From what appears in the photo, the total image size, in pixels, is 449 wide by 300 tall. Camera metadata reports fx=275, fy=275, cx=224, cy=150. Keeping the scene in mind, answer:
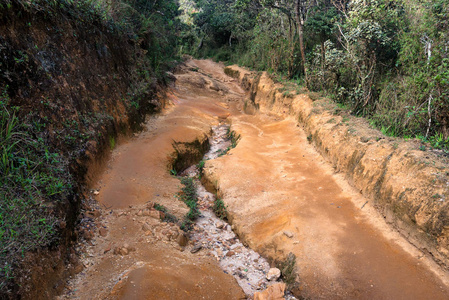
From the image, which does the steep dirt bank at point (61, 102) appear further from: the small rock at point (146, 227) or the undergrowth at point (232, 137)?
the undergrowth at point (232, 137)

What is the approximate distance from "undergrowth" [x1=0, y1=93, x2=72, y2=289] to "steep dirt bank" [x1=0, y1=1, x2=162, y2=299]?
62 millimetres

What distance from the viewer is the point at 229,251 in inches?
219

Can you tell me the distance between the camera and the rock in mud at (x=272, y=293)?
14.1 ft

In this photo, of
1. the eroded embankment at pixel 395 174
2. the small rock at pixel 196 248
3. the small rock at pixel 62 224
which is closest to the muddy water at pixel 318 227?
the eroded embankment at pixel 395 174

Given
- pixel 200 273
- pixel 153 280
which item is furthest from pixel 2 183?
pixel 200 273

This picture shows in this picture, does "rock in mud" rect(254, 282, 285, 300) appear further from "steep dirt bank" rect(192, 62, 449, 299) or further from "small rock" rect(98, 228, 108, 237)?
"small rock" rect(98, 228, 108, 237)

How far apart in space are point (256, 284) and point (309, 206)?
1.99m

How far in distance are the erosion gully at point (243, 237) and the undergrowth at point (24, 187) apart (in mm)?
815

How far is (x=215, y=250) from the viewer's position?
5527 mm

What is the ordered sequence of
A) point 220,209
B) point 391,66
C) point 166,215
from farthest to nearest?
1. point 391,66
2. point 220,209
3. point 166,215

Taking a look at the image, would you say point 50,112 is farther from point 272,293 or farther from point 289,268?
point 289,268

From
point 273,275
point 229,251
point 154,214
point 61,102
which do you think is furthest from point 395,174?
point 61,102

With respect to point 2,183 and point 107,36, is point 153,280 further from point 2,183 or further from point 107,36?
point 107,36

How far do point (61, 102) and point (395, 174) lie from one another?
692cm
